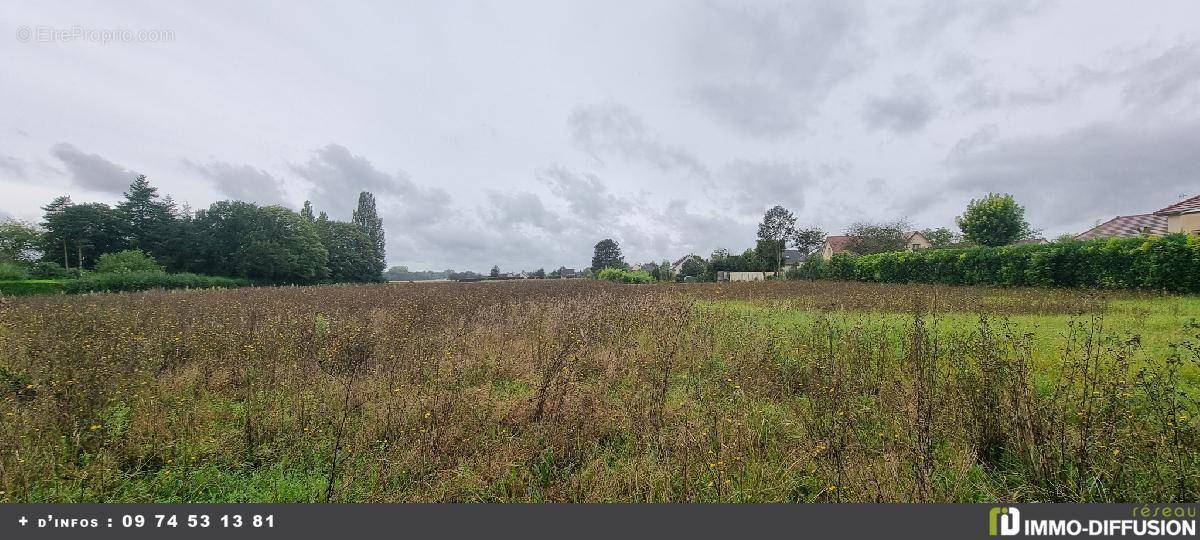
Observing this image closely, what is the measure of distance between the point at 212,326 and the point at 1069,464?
11614 millimetres

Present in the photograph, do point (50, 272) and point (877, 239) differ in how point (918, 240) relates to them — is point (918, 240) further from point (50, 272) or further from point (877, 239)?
point (50, 272)

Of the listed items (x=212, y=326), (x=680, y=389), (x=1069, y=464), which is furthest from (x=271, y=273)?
(x=1069, y=464)

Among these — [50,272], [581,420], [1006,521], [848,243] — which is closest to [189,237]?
[50,272]

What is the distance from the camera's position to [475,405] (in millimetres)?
4387

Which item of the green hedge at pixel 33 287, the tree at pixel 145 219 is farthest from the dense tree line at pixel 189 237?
the green hedge at pixel 33 287

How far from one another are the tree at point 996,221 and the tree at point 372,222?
250 ft

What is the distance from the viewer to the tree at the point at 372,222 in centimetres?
6469

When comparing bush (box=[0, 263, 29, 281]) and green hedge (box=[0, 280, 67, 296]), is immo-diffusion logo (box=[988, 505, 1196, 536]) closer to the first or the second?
green hedge (box=[0, 280, 67, 296])

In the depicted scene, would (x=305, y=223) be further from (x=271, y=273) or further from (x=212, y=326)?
(x=212, y=326)

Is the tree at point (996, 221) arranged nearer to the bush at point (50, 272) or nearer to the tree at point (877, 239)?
the tree at point (877, 239)

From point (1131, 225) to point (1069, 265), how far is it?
1964cm

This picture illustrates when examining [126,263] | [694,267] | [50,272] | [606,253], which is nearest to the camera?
[50,272]

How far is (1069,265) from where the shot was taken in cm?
1617

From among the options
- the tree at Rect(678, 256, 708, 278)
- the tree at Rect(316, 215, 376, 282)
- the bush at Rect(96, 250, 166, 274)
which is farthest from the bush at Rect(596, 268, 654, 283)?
the bush at Rect(96, 250, 166, 274)
